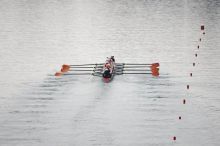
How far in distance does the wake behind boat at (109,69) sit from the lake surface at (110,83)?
38.9 inches

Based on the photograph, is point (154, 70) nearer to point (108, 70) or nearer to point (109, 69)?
point (109, 69)

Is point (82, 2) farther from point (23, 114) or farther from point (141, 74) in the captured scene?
point (23, 114)

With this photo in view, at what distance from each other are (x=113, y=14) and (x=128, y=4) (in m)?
8.82

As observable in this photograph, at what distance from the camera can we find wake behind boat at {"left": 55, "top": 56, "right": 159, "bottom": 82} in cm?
3550

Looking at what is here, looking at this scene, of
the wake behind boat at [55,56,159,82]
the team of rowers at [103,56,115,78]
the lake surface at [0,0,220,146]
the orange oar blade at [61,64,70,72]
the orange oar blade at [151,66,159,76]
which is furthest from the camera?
the orange oar blade at [61,64,70,72]

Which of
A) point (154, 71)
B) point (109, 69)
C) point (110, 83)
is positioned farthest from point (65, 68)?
point (154, 71)

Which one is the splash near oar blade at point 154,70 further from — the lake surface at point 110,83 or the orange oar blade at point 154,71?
the lake surface at point 110,83

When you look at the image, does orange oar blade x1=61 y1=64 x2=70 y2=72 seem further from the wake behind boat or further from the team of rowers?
the team of rowers

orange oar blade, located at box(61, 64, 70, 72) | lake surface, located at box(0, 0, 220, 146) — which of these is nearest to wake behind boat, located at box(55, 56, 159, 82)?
orange oar blade, located at box(61, 64, 70, 72)

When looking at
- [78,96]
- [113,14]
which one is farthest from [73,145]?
[113,14]

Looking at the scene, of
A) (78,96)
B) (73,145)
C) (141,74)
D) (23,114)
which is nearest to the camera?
(73,145)

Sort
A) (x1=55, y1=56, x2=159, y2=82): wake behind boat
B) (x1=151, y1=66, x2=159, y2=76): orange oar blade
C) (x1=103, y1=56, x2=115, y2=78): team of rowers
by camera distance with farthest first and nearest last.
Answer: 1. (x1=151, y1=66, x2=159, y2=76): orange oar blade
2. (x1=55, y1=56, x2=159, y2=82): wake behind boat
3. (x1=103, y1=56, x2=115, y2=78): team of rowers

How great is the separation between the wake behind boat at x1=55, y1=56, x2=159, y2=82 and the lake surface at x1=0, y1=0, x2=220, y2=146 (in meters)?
0.99

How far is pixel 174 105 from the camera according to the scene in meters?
30.2
